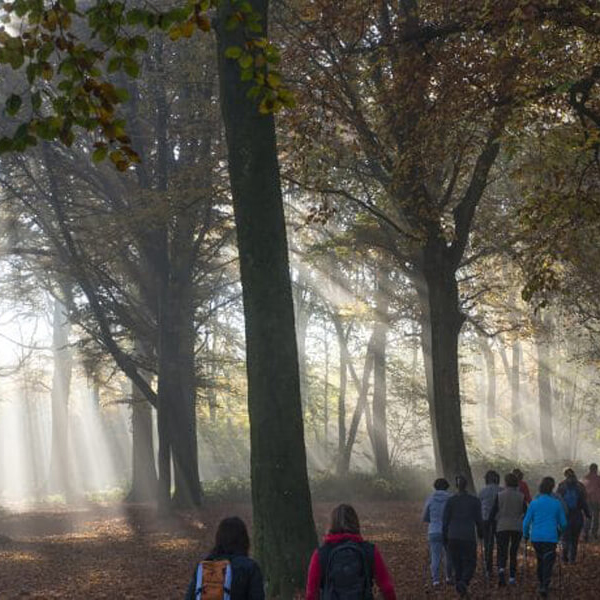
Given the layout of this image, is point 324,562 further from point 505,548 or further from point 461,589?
point 505,548

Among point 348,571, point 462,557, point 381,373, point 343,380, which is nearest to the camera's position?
point 348,571

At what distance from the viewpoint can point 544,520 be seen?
39.5 ft

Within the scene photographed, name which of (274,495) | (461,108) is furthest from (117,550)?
(461,108)

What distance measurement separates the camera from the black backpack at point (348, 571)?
6.21 metres

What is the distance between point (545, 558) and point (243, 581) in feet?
25.3

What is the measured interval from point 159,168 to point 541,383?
3203cm

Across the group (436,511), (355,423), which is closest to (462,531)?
(436,511)

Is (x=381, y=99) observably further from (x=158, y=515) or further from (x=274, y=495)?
(x=158, y=515)

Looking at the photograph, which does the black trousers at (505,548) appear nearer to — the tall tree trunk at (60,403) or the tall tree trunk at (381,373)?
the tall tree trunk at (381,373)

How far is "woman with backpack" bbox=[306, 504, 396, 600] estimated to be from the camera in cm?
621

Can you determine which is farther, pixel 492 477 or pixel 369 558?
pixel 492 477

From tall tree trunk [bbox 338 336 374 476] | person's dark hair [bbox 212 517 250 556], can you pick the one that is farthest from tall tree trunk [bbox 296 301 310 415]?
person's dark hair [bbox 212 517 250 556]

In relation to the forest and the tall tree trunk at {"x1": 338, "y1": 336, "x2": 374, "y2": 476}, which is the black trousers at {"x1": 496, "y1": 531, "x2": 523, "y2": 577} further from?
the tall tree trunk at {"x1": 338, "y1": 336, "x2": 374, "y2": 476}

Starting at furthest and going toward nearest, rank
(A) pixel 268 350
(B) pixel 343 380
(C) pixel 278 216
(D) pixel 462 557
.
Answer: (B) pixel 343 380, (D) pixel 462 557, (C) pixel 278 216, (A) pixel 268 350
